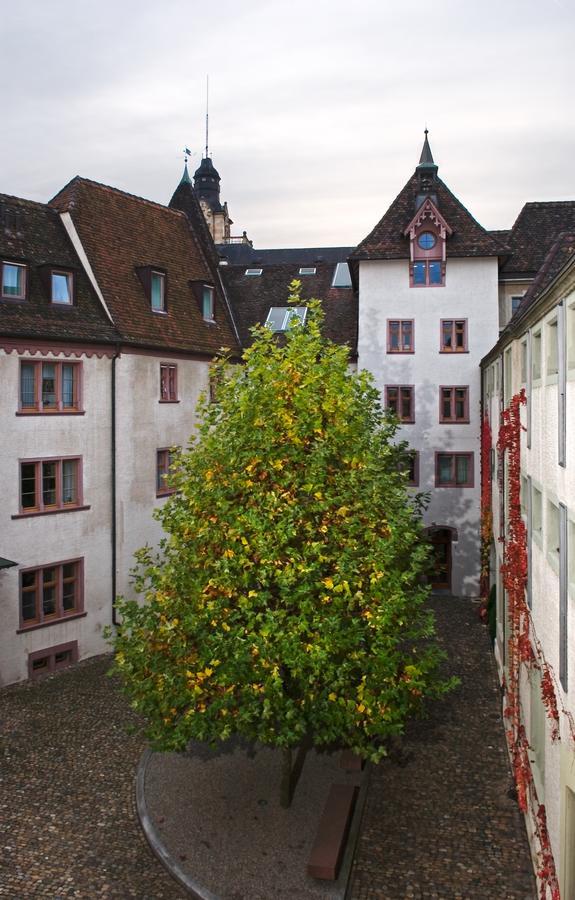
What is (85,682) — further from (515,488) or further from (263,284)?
(263,284)

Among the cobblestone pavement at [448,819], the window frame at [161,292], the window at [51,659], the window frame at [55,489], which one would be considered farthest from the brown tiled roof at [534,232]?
the window at [51,659]

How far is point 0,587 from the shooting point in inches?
887

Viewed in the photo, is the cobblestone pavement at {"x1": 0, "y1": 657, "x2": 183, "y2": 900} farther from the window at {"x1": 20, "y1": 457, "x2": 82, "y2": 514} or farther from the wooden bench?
the window at {"x1": 20, "y1": 457, "x2": 82, "y2": 514}

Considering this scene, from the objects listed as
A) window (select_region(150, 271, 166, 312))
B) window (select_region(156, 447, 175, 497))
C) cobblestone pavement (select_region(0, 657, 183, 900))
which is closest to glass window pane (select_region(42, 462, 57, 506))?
window (select_region(156, 447, 175, 497))

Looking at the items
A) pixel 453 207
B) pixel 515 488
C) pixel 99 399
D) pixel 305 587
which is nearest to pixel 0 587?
pixel 99 399

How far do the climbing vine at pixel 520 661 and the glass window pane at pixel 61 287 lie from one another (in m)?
15.1

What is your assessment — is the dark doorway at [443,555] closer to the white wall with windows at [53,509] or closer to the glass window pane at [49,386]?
the white wall with windows at [53,509]

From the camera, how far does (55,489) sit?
24.2m

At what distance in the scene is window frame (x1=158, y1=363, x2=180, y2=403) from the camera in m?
28.2

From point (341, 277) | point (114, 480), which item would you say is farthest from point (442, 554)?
point (341, 277)

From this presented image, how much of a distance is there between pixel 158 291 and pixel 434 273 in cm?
1186

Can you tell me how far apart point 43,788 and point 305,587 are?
330 inches

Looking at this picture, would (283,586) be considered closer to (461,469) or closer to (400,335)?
(461,469)

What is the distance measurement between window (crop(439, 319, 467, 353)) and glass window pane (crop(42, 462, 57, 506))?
56.6 ft
